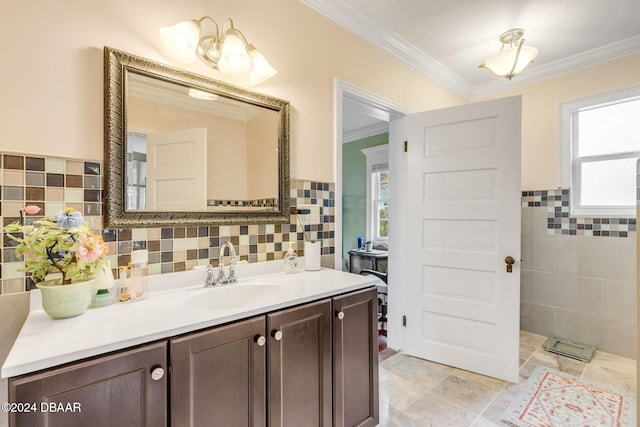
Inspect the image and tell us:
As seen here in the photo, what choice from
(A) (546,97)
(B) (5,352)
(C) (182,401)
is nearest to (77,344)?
(C) (182,401)

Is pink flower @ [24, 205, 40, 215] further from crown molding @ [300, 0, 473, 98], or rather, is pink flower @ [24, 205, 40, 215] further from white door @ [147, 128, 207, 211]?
crown molding @ [300, 0, 473, 98]

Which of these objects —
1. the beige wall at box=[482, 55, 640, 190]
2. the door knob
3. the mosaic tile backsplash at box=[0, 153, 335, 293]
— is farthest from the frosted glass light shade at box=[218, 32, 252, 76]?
the beige wall at box=[482, 55, 640, 190]

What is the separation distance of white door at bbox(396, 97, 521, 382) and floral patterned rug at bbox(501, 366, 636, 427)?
0.64ft

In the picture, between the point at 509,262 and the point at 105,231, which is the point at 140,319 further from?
the point at 509,262

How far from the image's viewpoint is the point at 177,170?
1.42m

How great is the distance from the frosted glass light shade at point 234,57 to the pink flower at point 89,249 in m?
0.97

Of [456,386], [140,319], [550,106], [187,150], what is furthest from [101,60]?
[550,106]

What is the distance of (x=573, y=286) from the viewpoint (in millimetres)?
2729

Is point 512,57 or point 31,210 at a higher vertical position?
point 512,57

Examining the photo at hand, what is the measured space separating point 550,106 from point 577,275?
161cm

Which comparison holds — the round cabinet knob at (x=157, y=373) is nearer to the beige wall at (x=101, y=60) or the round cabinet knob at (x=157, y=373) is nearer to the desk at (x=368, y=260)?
A: the beige wall at (x=101, y=60)

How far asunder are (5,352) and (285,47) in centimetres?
187

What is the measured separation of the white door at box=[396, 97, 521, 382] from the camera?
2.11m

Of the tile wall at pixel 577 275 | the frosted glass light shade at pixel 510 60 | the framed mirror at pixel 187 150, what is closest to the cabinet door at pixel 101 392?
the framed mirror at pixel 187 150
